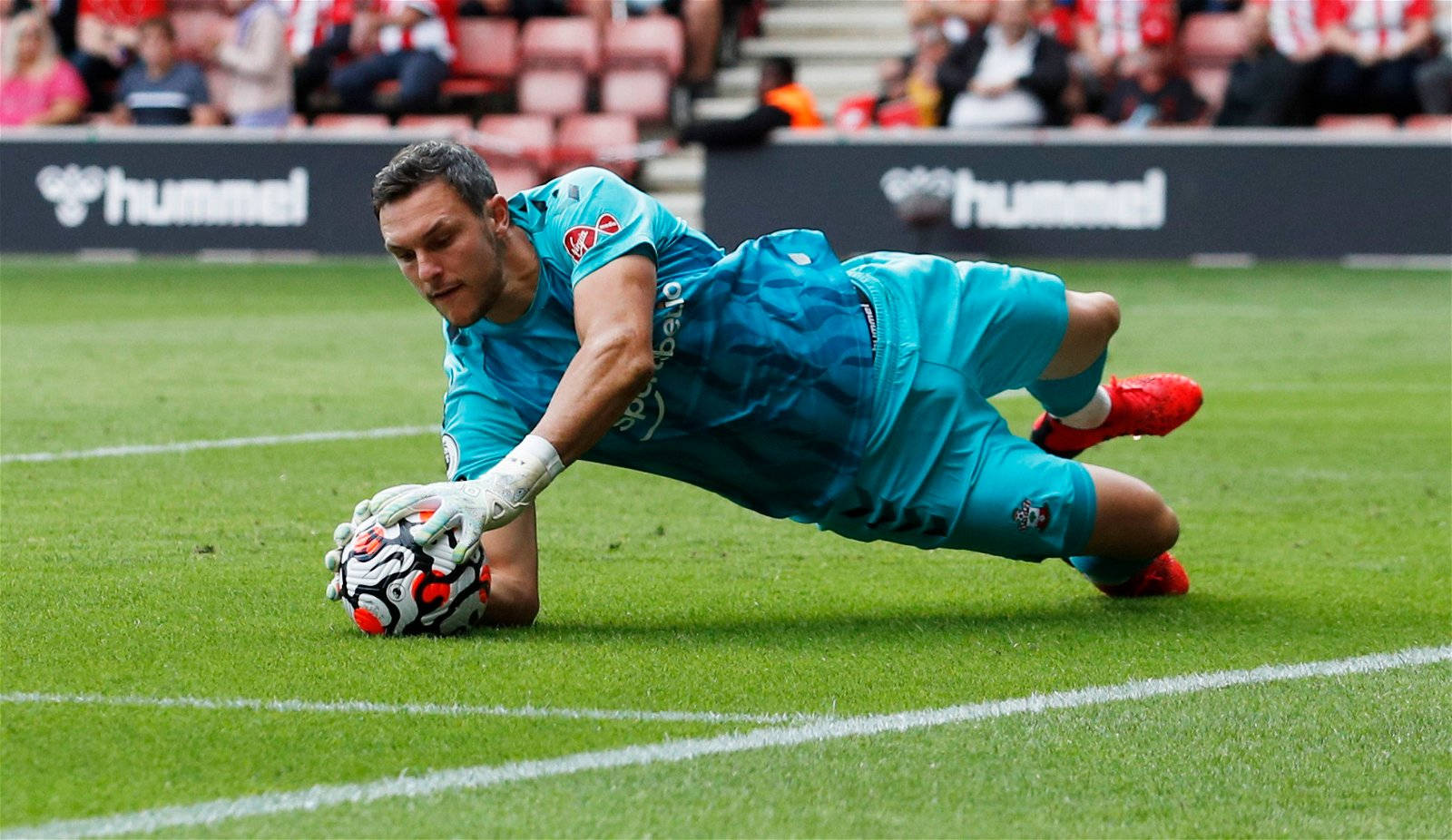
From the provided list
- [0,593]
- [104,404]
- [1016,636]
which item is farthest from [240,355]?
[1016,636]

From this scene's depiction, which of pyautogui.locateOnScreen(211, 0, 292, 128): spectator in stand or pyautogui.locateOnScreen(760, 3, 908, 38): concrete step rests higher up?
pyautogui.locateOnScreen(760, 3, 908, 38): concrete step

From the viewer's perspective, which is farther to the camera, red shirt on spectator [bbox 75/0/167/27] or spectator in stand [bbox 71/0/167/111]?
red shirt on spectator [bbox 75/0/167/27]

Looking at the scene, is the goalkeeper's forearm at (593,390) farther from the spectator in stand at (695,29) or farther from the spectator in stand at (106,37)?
the spectator in stand at (106,37)

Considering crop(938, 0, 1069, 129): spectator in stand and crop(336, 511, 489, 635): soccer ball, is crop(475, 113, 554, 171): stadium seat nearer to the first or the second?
crop(938, 0, 1069, 129): spectator in stand

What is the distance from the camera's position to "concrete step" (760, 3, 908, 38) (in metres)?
23.4

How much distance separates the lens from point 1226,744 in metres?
4.06

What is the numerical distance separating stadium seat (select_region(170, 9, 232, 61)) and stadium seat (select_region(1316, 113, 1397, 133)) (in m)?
10.7

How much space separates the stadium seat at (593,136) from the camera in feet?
69.9

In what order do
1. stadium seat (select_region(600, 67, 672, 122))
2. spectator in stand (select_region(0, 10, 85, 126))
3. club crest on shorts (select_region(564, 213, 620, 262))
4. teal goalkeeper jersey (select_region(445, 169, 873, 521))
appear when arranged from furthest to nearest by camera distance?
stadium seat (select_region(600, 67, 672, 122)) < spectator in stand (select_region(0, 10, 85, 126)) < teal goalkeeper jersey (select_region(445, 169, 873, 521)) < club crest on shorts (select_region(564, 213, 620, 262))

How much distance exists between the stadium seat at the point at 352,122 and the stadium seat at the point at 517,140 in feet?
3.09

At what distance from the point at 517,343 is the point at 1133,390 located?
1.93 metres

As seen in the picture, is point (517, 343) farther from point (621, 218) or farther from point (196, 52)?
point (196, 52)

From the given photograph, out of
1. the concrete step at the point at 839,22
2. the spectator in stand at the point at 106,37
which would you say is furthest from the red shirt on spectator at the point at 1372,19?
the spectator in stand at the point at 106,37

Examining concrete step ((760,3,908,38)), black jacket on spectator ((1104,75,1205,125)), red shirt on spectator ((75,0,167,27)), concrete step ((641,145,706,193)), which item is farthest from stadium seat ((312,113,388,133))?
black jacket on spectator ((1104,75,1205,125))
